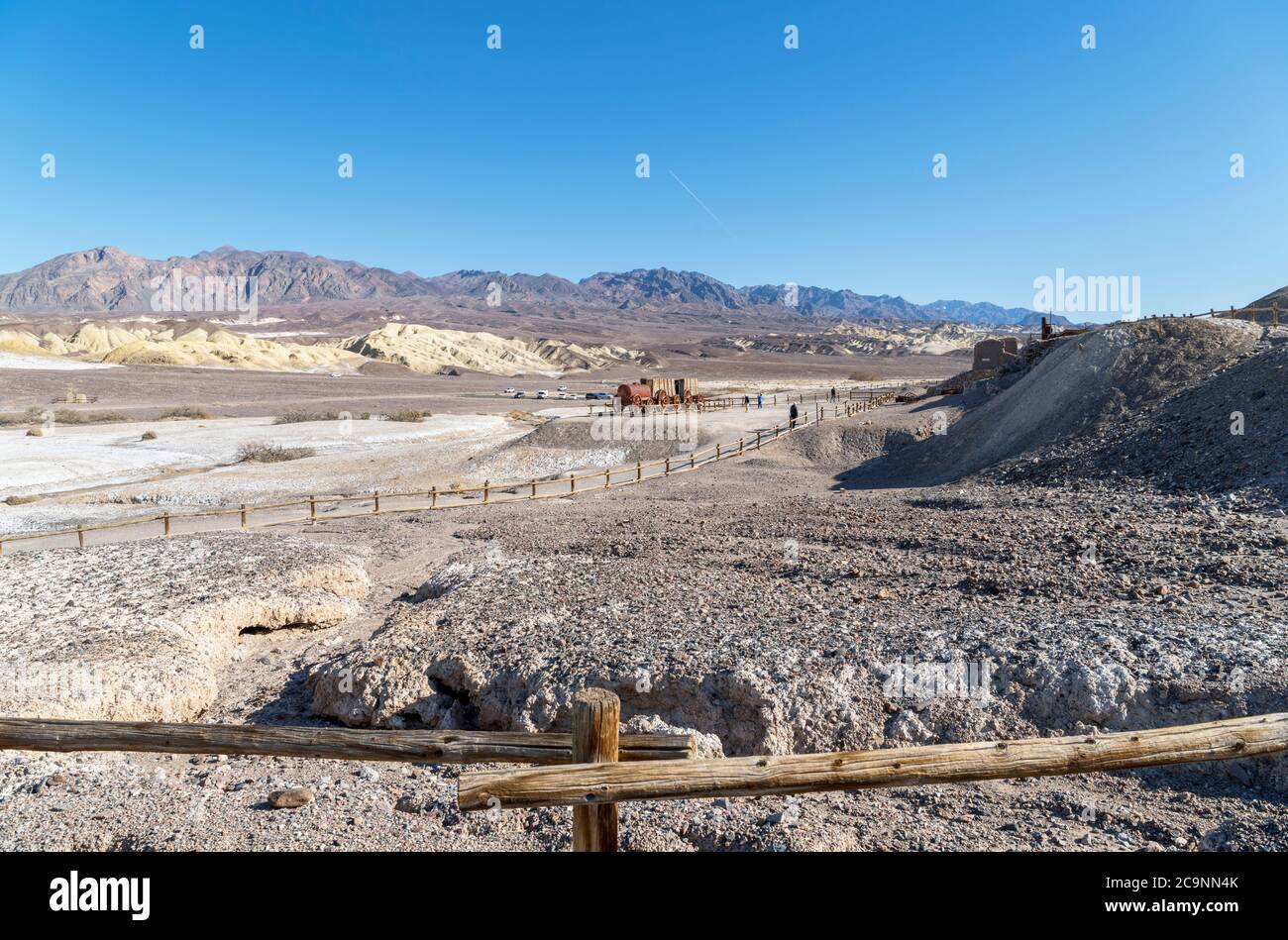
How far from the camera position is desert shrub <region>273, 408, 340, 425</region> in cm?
5014

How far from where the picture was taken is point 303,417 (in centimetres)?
5131

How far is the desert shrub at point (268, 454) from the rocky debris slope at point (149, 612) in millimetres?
18994

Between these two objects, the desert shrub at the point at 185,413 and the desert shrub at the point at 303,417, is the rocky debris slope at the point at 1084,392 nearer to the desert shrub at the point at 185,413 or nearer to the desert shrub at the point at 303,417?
the desert shrub at the point at 303,417

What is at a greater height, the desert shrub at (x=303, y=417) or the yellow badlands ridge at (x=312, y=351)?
the yellow badlands ridge at (x=312, y=351)

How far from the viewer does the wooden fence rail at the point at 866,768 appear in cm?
372

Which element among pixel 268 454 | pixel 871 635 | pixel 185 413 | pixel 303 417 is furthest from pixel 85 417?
pixel 871 635

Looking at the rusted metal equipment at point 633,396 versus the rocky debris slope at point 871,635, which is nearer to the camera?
the rocky debris slope at point 871,635

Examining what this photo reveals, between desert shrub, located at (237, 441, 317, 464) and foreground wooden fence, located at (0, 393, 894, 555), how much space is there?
993cm

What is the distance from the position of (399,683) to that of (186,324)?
13615 cm

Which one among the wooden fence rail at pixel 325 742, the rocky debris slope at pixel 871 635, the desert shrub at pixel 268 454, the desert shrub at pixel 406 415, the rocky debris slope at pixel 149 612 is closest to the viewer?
the wooden fence rail at pixel 325 742

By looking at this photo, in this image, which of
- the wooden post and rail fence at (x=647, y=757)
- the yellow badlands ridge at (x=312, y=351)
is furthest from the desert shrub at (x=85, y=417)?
the wooden post and rail fence at (x=647, y=757)
